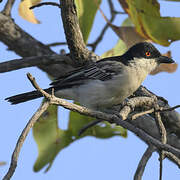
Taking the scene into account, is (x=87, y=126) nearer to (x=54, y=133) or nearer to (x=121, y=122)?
(x=54, y=133)

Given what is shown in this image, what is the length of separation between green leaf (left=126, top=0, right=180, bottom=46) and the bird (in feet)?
3.17

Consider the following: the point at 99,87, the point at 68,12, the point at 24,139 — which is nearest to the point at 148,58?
the point at 99,87

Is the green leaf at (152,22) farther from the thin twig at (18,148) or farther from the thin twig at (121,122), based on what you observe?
Answer: the thin twig at (18,148)

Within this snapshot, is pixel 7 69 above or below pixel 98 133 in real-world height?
above

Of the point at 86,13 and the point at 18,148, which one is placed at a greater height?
the point at 86,13

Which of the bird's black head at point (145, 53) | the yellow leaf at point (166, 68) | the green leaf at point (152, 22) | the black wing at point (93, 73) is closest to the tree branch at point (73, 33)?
the black wing at point (93, 73)

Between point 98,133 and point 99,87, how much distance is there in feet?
3.17

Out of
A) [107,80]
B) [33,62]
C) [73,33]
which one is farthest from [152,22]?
[33,62]

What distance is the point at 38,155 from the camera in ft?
19.1

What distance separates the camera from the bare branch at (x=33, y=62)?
5500 millimetres

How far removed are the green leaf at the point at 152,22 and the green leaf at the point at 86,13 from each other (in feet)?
2.44

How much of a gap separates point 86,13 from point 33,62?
101cm

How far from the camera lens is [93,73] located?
5.86 meters

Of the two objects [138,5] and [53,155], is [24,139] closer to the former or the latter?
[138,5]
